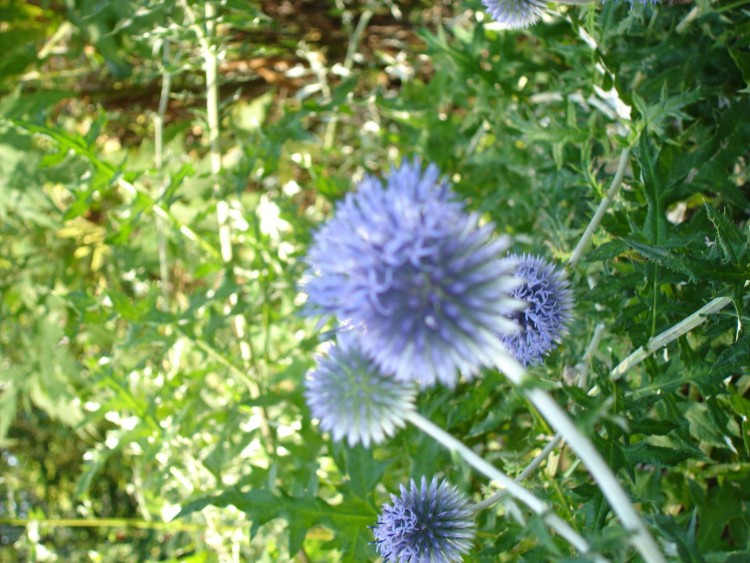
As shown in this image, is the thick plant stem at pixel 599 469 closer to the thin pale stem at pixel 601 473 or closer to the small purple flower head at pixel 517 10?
the thin pale stem at pixel 601 473

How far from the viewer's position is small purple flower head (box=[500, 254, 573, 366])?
1014mm

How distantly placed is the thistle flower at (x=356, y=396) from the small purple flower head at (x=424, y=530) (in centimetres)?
19

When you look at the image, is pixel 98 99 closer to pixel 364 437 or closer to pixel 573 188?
pixel 573 188

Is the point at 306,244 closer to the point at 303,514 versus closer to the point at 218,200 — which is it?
the point at 218,200

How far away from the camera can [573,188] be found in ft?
5.25

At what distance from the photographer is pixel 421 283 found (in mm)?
660

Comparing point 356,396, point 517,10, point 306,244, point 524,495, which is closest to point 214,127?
point 306,244

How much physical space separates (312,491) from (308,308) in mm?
599

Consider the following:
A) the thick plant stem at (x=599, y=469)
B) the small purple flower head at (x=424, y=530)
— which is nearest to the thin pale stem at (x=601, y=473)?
the thick plant stem at (x=599, y=469)

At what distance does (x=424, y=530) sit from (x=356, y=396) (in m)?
0.26

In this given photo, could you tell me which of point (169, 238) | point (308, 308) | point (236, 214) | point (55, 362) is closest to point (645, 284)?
point (308, 308)

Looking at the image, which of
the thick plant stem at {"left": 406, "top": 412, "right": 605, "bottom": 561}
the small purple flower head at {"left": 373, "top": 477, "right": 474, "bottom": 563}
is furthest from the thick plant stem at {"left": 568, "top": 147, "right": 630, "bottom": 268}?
the thick plant stem at {"left": 406, "top": 412, "right": 605, "bottom": 561}

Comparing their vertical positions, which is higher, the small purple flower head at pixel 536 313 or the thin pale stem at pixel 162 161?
the small purple flower head at pixel 536 313

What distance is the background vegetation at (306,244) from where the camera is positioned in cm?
113
